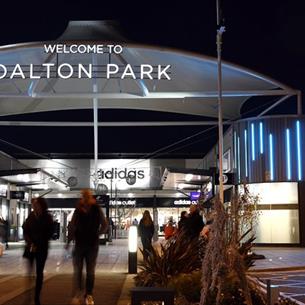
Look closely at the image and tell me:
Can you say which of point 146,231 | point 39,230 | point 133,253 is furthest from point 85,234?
point 146,231

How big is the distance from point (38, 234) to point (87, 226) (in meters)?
0.84

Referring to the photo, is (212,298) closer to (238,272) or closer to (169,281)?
(238,272)

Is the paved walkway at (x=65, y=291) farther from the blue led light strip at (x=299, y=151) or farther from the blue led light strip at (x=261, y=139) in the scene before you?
the blue led light strip at (x=261, y=139)

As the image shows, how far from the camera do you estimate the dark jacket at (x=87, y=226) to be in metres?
10.8

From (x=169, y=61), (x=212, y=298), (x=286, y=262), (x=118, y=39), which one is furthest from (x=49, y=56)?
(x=212, y=298)

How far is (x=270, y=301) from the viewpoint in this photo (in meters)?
8.90

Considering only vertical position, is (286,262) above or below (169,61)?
below

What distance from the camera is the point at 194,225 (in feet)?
54.9

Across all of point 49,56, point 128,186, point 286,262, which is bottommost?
→ point 286,262

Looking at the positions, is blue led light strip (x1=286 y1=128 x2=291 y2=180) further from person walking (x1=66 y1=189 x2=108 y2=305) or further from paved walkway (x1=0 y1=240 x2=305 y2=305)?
person walking (x1=66 y1=189 x2=108 y2=305)

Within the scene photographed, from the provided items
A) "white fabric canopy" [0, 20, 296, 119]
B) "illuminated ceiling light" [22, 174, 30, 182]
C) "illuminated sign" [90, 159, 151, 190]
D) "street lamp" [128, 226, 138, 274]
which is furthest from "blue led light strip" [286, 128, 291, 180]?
"illuminated sign" [90, 159, 151, 190]

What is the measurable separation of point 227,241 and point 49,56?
26.6 metres

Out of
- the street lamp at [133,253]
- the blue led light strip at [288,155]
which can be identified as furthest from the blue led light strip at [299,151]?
the street lamp at [133,253]

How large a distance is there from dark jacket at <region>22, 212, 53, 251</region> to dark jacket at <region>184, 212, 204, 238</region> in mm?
6099
